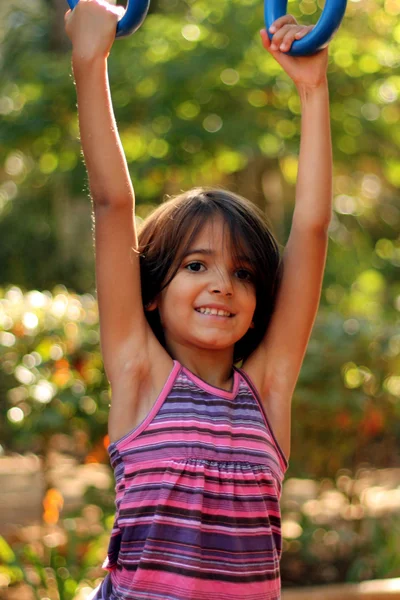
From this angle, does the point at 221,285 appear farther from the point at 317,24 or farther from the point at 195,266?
the point at 317,24

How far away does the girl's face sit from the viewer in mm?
1962

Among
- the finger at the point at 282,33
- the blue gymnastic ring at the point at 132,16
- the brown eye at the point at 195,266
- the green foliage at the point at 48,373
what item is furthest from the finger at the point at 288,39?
the green foliage at the point at 48,373

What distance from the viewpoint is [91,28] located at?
1.93 m

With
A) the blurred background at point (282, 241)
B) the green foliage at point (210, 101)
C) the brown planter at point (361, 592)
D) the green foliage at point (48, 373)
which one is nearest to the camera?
the brown planter at point (361, 592)

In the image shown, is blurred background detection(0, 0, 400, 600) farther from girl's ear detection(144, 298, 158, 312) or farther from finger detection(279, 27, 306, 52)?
finger detection(279, 27, 306, 52)

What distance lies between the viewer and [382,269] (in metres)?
8.55

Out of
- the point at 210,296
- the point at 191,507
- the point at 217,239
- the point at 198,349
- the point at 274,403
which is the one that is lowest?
the point at 191,507

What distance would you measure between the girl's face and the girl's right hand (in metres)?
0.42

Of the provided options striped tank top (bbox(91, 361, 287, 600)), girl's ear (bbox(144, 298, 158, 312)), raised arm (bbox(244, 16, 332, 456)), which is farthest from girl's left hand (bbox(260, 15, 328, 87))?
striped tank top (bbox(91, 361, 287, 600))

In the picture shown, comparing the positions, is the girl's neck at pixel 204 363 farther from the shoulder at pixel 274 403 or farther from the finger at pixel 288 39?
the finger at pixel 288 39

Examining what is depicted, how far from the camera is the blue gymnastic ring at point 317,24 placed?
6.35 ft

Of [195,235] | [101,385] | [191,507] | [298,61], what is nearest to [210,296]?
[195,235]

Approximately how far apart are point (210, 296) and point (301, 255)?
0.92 feet

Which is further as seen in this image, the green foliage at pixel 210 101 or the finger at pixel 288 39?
the green foliage at pixel 210 101
